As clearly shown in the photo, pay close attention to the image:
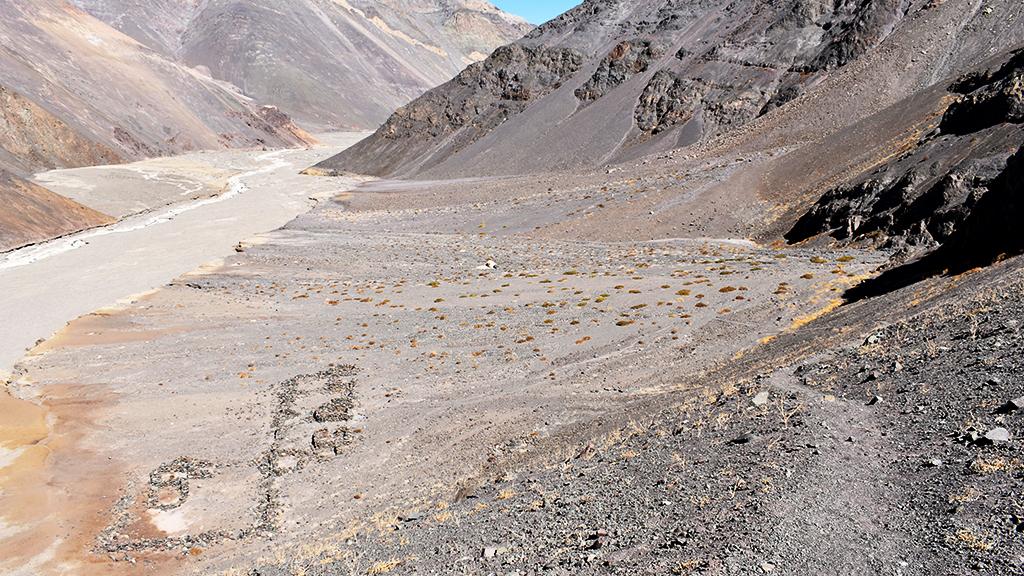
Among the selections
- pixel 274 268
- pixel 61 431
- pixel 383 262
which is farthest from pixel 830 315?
pixel 274 268

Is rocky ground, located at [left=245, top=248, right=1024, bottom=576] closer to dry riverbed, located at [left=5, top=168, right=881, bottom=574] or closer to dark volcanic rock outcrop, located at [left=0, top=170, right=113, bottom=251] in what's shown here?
dry riverbed, located at [left=5, top=168, right=881, bottom=574]

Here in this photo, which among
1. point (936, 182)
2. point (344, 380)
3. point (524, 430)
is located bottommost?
point (936, 182)

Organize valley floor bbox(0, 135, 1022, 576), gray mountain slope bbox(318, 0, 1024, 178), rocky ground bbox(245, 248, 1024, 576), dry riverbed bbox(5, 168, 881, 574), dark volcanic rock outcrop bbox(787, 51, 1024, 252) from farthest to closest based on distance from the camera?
gray mountain slope bbox(318, 0, 1024, 178) → dark volcanic rock outcrop bbox(787, 51, 1024, 252) → dry riverbed bbox(5, 168, 881, 574) → valley floor bbox(0, 135, 1022, 576) → rocky ground bbox(245, 248, 1024, 576)

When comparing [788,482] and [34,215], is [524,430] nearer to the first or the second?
[788,482]

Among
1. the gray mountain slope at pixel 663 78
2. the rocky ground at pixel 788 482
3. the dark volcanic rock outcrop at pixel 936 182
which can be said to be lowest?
the dark volcanic rock outcrop at pixel 936 182

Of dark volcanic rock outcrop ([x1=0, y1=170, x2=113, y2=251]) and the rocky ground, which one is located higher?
dark volcanic rock outcrop ([x1=0, y1=170, x2=113, y2=251])

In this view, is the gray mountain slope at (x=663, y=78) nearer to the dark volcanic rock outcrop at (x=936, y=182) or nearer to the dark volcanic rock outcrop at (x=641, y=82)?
the dark volcanic rock outcrop at (x=641, y=82)

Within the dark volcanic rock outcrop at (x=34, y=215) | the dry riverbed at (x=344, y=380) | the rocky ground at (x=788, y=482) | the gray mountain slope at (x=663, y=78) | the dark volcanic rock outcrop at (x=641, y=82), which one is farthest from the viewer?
the dark volcanic rock outcrop at (x=641, y=82)

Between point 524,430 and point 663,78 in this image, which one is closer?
point 524,430

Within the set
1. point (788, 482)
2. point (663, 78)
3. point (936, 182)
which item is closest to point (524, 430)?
point (788, 482)

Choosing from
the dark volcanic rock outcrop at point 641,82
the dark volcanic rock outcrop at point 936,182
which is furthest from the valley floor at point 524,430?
the dark volcanic rock outcrop at point 641,82

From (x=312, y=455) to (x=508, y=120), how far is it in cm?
7050

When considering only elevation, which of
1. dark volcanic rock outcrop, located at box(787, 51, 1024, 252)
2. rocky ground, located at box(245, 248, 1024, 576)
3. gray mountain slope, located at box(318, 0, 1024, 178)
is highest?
gray mountain slope, located at box(318, 0, 1024, 178)

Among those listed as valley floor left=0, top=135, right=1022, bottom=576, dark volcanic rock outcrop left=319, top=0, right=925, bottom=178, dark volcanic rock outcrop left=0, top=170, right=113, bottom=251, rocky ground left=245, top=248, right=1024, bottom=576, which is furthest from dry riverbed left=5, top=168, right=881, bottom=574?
dark volcanic rock outcrop left=319, top=0, right=925, bottom=178
